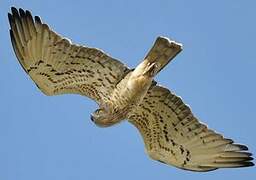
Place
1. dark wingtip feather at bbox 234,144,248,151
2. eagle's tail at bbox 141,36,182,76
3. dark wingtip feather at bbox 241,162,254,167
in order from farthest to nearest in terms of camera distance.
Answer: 1. dark wingtip feather at bbox 234,144,248,151
2. dark wingtip feather at bbox 241,162,254,167
3. eagle's tail at bbox 141,36,182,76

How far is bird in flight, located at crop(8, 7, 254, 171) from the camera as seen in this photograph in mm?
12641

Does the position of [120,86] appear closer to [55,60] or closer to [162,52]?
[162,52]

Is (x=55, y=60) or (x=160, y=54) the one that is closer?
(x=160, y=54)

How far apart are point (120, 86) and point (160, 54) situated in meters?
0.95

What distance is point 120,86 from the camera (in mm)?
12844

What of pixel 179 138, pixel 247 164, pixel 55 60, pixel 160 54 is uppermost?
pixel 160 54

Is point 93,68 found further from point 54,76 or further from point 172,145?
point 172,145

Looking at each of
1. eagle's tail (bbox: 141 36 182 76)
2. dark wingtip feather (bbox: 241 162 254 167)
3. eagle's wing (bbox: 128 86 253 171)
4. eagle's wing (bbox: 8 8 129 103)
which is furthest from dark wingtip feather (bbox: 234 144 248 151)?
eagle's wing (bbox: 8 8 129 103)

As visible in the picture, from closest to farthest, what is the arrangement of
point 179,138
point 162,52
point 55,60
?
point 162,52 < point 55,60 < point 179,138

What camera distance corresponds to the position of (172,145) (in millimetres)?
13367

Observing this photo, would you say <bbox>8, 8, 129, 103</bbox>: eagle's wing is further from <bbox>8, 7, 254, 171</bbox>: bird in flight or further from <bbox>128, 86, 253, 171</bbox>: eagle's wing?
<bbox>128, 86, 253, 171</bbox>: eagle's wing

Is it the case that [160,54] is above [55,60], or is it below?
above

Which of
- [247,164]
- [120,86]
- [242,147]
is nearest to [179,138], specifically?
[242,147]

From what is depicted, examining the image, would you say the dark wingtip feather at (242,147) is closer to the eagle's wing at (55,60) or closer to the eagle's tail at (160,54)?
the eagle's tail at (160,54)
